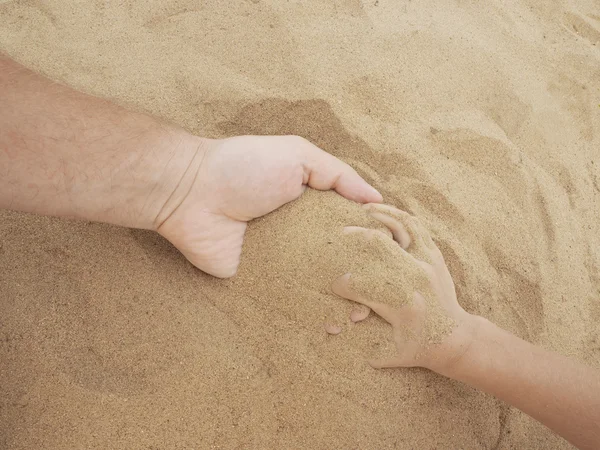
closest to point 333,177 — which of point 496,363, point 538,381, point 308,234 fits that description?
point 308,234

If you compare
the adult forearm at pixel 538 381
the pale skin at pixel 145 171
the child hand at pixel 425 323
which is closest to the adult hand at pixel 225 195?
the pale skin at pixel 145 171

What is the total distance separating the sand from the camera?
53.8 inches

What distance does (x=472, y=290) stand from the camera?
64.6 inches

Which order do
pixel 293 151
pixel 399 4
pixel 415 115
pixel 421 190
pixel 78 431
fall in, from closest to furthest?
pixel 78 431
pixel 293 151
pixel 421 190
pixel 415 115
pixel 399 4

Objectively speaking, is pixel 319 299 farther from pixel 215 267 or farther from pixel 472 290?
pixel 472 290

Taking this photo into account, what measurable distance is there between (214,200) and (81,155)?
1.19ft

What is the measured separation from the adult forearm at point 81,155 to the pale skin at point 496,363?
566 millimetres

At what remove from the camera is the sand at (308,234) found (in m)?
1.37

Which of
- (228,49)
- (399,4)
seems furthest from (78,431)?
(399,4)

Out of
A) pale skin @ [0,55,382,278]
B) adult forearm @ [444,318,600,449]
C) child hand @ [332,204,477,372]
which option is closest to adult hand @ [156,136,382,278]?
pale skin @ [0,55,382,278]

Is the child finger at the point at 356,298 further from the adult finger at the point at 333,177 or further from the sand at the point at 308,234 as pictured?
the adult finger at the point at 333,177

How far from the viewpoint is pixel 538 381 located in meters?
1.45

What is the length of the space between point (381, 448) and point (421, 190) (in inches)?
31.9

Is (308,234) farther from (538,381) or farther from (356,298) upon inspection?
(538,381)
